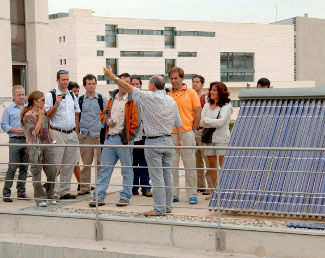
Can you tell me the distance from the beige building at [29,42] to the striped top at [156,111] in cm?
765

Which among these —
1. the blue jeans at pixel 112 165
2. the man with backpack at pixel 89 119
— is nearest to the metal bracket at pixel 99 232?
the blue jeans at pixel 112 165

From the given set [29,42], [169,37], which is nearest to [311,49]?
[169,37]

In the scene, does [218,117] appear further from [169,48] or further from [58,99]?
[169,48]

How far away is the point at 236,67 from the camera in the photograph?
105562mm

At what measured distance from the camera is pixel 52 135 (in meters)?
8.89

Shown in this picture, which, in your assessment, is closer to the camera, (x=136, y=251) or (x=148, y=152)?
(x=136, y=251)

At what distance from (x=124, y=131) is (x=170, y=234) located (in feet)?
6.52

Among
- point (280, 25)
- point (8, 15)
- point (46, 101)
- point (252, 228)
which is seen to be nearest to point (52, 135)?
point (46, 101)

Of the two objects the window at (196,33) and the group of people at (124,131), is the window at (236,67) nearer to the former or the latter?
the window at (196,33)

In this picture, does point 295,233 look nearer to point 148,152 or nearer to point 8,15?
point 148,152

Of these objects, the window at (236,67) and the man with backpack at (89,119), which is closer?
the man with backpack at (89,119)

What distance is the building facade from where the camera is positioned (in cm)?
9138

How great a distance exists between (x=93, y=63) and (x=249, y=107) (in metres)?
83.7

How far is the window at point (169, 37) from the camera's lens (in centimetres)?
9781
